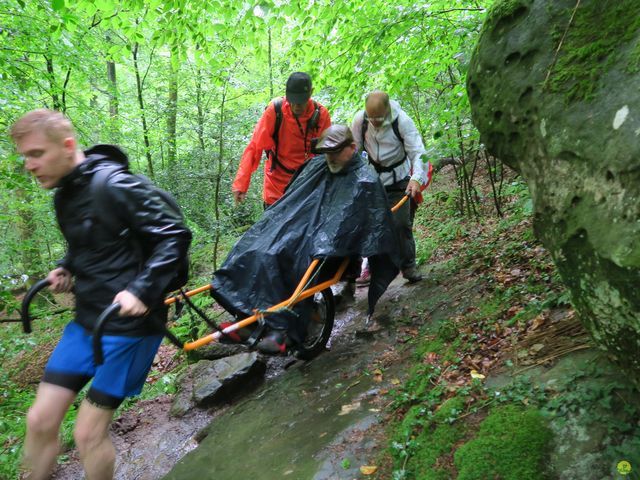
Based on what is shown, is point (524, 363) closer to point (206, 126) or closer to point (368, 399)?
point (368, 399)

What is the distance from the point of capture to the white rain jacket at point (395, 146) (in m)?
4.82

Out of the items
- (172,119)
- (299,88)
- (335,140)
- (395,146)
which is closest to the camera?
(335,140)

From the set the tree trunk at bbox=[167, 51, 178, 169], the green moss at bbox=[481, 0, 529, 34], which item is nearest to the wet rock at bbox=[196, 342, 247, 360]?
the green moss at bbox=[481, 0, 529, 34]

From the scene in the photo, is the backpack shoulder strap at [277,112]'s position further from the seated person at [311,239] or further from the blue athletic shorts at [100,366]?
the blue athletic shorts at [100,366]

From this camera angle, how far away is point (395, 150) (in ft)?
16.6

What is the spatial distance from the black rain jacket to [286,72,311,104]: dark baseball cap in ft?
8.79

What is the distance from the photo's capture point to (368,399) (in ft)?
10.9

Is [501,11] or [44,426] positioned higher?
[501,11]

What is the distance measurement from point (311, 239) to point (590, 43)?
258cm

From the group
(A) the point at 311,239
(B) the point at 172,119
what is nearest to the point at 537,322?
(A) the point at 311,239

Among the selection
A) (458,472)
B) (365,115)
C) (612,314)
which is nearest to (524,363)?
(458,472)

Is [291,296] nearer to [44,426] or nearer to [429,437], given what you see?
[429,437]

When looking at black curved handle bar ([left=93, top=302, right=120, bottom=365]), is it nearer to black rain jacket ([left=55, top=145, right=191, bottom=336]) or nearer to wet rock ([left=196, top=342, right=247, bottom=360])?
black rain jacket ([left=55, top=145, right=191, bottom=336])

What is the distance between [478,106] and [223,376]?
11.5 ft
